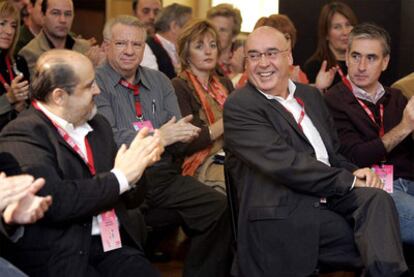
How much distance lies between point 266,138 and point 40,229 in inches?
43.5

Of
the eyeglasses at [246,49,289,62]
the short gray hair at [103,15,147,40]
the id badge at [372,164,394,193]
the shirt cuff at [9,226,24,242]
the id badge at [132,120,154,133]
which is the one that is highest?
the short gray hair at [103,15,147,40]

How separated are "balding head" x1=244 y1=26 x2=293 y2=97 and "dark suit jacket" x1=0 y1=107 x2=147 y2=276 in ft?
3.37

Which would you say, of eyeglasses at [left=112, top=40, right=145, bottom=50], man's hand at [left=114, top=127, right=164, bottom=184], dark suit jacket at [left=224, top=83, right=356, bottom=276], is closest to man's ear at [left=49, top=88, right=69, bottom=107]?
man's hand at [left=114, top=127, right=164, bottom=184]

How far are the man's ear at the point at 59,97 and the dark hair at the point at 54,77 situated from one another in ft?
0.04

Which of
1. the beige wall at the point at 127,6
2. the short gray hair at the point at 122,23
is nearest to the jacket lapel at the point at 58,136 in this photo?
the short gray hair at the point at 122,23

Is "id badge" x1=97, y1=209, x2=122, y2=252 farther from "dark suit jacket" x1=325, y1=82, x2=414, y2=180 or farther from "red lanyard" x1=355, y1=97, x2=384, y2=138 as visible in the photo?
"red lanyard" x1=355, y1=97, x2=384, y2=138

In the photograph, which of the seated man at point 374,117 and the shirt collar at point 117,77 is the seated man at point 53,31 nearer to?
the shirt collar at point 117,77

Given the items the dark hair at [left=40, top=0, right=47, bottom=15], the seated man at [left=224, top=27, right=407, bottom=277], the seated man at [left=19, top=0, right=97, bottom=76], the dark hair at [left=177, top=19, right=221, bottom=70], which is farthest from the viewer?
the dark hair at [left=40, top=0, right=47, bottom=15]

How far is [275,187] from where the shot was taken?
363 centimetres

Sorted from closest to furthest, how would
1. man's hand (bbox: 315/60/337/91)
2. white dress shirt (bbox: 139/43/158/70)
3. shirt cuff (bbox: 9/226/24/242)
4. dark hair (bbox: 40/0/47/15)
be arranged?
shirt cuff (bbox: 9/226/24/242), man's hand (bbox: 315/60/337/91), dark hair (bbox: 40/0/47/15), white dress shirt (bbox: 139/43/158/70)

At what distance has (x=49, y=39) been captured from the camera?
5703mm

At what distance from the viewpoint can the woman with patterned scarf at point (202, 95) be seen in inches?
187

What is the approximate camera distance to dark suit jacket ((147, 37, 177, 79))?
20.0 feet

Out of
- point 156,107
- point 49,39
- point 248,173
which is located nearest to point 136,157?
point 248,173
